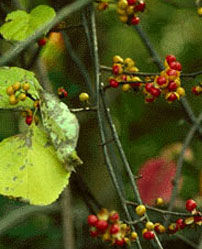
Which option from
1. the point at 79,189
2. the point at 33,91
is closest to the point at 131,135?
the point at 79,189

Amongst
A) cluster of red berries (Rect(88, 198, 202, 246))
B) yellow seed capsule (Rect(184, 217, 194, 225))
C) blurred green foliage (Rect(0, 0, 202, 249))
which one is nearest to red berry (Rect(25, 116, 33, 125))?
cluster of red berries (Rect(88, 198, 202, 246))

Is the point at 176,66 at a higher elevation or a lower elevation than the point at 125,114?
higher

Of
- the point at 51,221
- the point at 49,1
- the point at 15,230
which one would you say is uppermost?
the point at 49,1

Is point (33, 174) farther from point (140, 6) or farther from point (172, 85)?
point (140, 6)

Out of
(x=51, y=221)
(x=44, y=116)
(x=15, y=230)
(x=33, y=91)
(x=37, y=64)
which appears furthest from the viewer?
(x=51, y=221)

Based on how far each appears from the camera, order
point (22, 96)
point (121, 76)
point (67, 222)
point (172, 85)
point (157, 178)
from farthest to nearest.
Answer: point (157, 178) → point (67, 222) → point (121, 76) → point (172, 85) → point (22, 96)

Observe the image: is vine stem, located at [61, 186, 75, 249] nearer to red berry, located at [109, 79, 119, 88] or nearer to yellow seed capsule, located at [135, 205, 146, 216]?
red berry, located at [109, 79, 119, 88]

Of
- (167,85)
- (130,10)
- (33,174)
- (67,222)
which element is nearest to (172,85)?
(167,85)

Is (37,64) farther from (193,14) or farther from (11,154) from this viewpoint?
(193,14)
